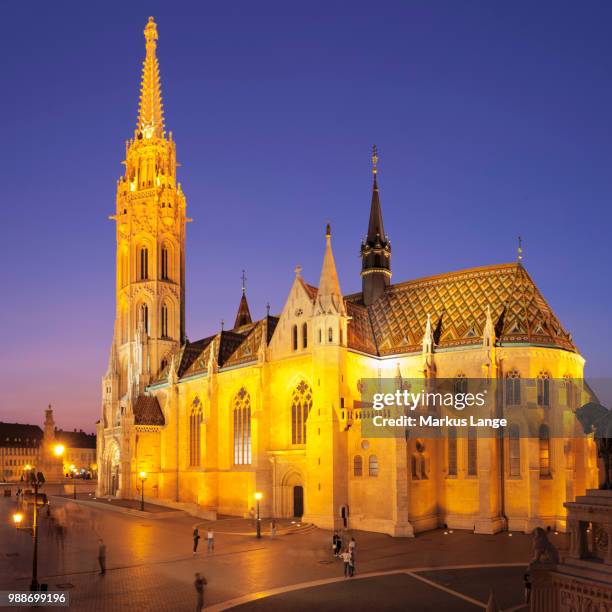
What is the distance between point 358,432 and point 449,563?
14380 millimetres

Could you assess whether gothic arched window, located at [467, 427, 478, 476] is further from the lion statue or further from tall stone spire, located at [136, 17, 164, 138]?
tall stone spire, located at [136, 17, 164, 138]

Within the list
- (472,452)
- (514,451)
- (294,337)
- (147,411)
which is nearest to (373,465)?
(472,452)

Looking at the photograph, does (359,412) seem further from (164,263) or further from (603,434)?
(164,263)

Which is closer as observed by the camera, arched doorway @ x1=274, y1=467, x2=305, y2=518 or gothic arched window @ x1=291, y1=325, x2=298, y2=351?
arched doorway @ x1=274, y1=467, x2=305, y2=518

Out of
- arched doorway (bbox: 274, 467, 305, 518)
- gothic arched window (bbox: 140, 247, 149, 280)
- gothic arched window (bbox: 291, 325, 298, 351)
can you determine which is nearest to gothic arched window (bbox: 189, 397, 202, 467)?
arched doorway (bbox: 274, 467, 305, 518)

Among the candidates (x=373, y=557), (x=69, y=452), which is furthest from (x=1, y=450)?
(x=373, y=557)

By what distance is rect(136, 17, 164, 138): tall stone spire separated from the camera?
81625mm

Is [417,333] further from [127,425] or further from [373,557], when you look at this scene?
[127,425]

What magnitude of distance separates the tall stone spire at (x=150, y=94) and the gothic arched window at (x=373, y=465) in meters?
49.7

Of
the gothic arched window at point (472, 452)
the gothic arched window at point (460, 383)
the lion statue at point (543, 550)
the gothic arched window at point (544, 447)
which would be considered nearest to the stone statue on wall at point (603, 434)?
the lion statue at point (543, 550)

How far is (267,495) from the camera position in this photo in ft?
176

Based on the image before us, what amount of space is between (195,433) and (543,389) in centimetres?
3240

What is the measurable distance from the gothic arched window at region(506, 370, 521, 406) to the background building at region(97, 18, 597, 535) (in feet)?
0.23

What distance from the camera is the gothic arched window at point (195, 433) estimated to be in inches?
2581
